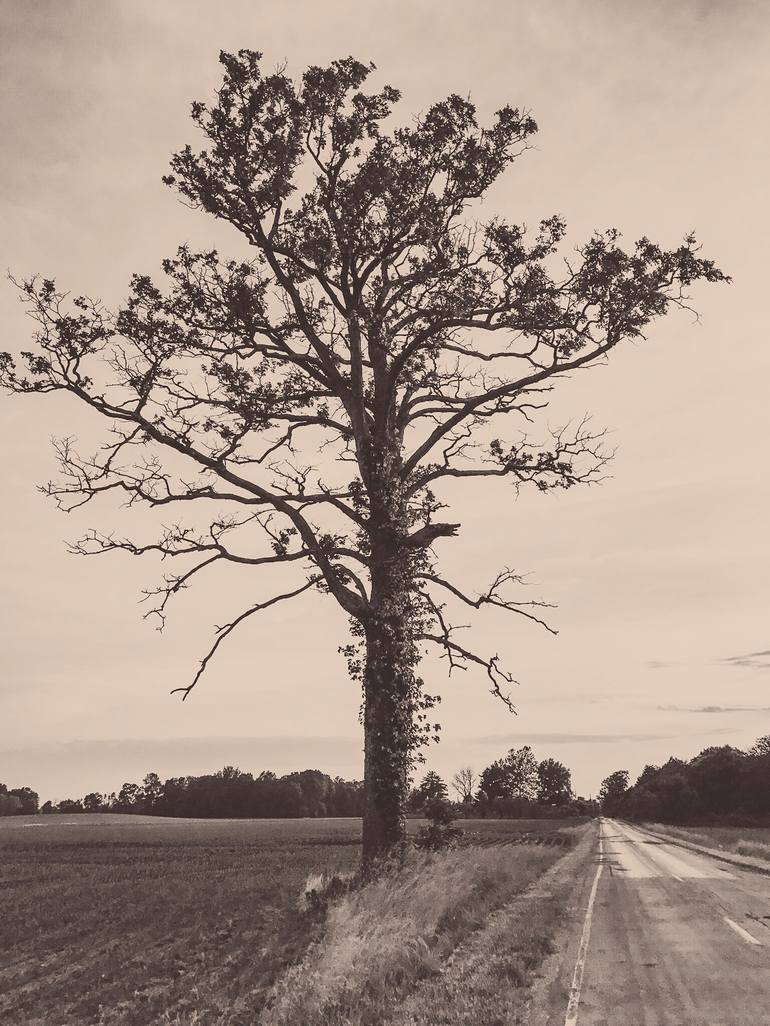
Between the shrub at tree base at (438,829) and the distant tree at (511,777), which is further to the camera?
the distant tree at (511,777)

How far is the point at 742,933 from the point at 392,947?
596cm

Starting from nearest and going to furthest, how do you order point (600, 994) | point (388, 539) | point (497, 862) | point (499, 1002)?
point (499, 1002) < point (600, 994) < point (388, 539) < point (497, 862)

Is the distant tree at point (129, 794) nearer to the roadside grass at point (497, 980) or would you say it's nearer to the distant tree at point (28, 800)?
the distant tree at point (28, 800)

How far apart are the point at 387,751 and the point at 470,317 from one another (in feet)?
27.2

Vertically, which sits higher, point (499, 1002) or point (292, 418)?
point (292, 418)

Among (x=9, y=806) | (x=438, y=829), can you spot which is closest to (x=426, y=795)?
(x=438, y=829)

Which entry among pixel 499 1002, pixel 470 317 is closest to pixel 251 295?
pixel 470 317

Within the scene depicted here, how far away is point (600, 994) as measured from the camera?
850cm

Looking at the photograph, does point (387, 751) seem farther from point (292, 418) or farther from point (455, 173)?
point (455, 173)

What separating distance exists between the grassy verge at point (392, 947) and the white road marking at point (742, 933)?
9.08 feet

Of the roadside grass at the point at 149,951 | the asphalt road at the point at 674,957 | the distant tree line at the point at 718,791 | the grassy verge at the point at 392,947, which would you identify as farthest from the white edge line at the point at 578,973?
the distant tree line at the point at 718,791

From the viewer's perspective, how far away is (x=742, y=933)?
487 inches

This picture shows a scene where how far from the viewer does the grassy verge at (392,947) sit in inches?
322

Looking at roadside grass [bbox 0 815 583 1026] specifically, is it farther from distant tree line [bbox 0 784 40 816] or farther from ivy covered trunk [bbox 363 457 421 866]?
distant tree line [bbox 0 784 40 816]
